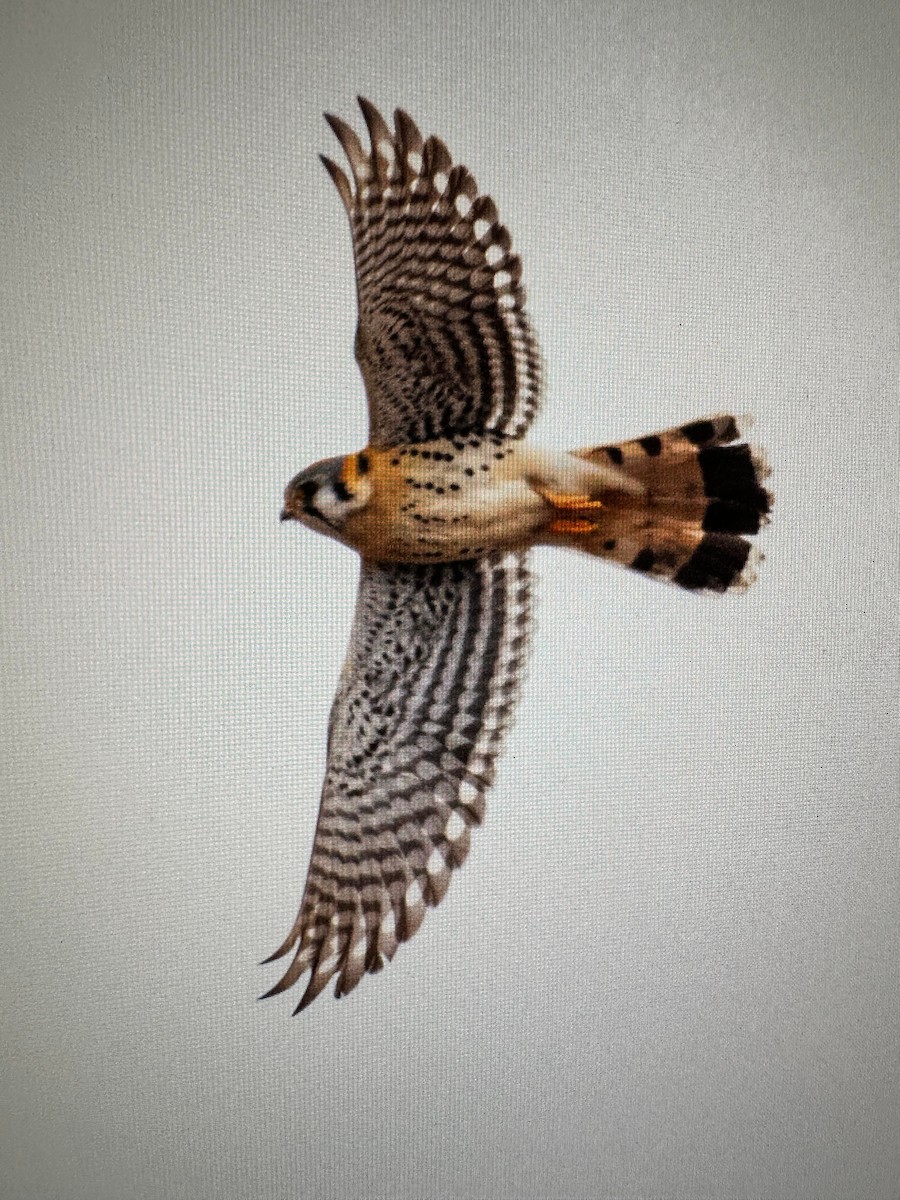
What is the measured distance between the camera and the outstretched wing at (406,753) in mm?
940

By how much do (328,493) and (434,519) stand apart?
12 cm

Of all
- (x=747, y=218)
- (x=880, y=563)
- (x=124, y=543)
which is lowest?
(x=124, y=543)

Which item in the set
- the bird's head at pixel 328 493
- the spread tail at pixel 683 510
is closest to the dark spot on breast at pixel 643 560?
the spread tail at pixel 683 510

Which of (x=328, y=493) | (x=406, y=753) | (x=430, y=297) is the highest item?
(x=430, y=297)

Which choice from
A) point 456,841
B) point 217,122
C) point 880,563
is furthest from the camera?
point 880,563

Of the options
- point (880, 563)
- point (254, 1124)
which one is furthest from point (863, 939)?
point (254, 1124)

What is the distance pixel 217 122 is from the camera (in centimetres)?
85

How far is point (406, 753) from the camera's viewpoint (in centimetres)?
98

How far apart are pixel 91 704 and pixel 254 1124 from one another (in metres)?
0.50

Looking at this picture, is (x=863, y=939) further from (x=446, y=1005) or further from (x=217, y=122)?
(x=217, y=122)

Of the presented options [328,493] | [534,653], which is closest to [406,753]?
[534,653]

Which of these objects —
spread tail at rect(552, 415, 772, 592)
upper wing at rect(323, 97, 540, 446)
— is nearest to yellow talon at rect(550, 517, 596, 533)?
spread tail at rect(552, 415, 772, 592)

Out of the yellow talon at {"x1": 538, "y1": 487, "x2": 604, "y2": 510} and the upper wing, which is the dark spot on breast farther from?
the upper wing

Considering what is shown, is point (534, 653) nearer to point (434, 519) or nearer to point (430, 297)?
point (434, 519)
